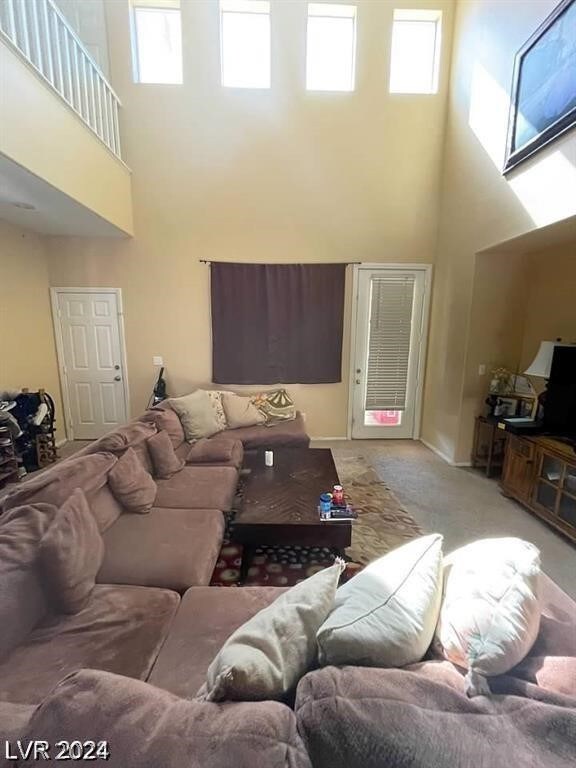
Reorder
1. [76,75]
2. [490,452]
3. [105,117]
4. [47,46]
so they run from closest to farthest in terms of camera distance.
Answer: [47,46] → [76,75] → [490,452] → [105,117]

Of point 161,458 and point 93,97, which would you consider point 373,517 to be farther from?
point 93,97

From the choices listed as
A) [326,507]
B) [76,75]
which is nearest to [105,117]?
[76,75]

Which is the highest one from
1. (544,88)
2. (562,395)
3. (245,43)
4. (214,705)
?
(245,43)

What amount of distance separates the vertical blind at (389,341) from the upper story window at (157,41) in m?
3.35

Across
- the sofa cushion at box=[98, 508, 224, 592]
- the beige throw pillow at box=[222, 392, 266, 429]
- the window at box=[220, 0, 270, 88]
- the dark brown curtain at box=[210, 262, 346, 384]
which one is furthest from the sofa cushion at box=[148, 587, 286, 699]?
the window at box=[220, 0, 270, 88]

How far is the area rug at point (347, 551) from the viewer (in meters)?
2.03

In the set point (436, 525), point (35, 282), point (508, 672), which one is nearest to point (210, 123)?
point (35, 282)

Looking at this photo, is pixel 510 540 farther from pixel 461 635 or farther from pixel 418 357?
pixel 418 357

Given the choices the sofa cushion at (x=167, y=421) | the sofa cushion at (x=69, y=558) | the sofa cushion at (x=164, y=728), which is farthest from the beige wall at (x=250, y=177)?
the sofa cushion at (x=164, y=728)

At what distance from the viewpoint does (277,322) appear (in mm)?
4266

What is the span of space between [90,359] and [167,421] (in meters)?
1.95

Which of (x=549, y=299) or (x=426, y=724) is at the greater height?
(x=549, y=299)

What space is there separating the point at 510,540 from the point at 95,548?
161cm

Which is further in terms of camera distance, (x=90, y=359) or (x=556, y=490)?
(x=90, y=359)
